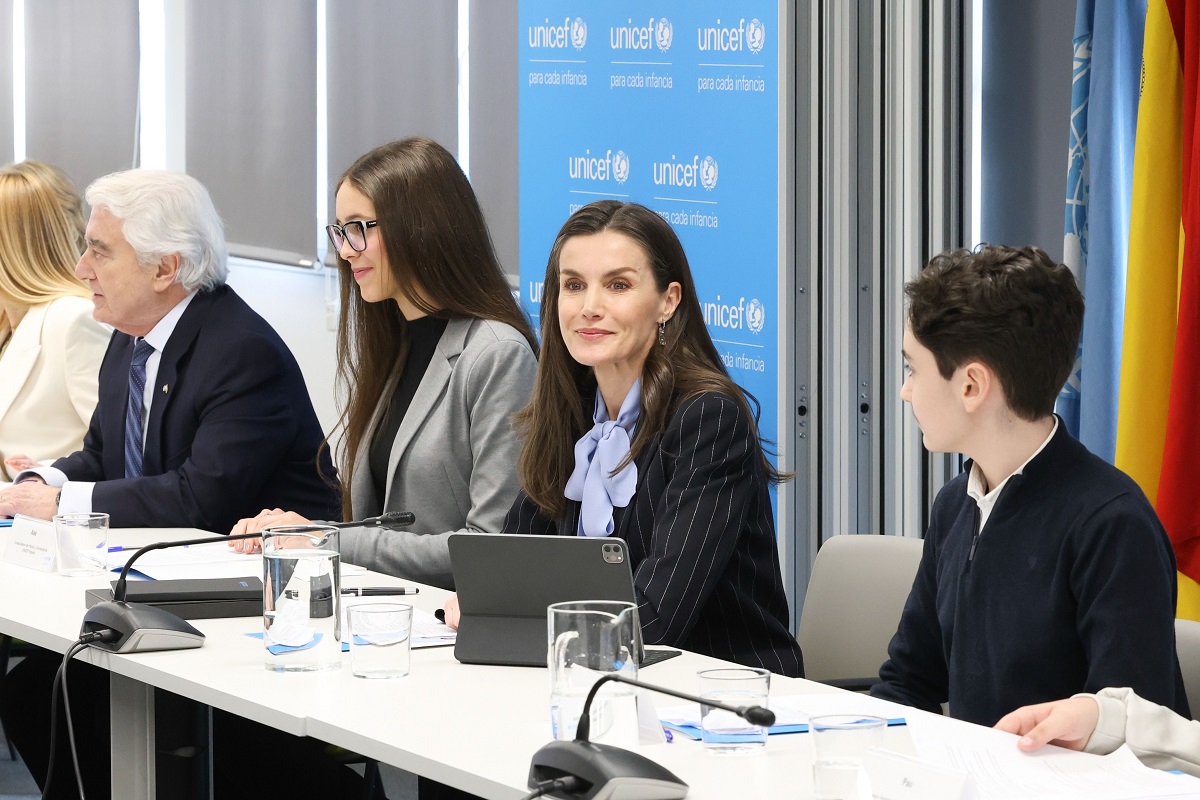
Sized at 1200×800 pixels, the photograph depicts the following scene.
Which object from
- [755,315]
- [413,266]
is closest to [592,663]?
[413,266]

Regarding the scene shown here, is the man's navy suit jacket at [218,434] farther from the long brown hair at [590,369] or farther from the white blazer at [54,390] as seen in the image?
the long brown hair at [590,369]

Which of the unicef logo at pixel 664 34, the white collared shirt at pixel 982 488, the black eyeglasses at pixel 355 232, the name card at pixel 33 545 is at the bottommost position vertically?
the name card at pixel 33 545

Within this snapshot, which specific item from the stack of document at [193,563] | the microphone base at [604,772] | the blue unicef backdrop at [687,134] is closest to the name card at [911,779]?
the microphone base at [604,772]

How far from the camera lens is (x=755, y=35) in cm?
360

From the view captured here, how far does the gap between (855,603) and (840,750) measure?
3.53ft

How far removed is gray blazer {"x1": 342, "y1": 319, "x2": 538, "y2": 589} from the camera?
268 centimetres

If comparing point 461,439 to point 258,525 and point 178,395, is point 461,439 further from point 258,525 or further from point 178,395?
point 178,395

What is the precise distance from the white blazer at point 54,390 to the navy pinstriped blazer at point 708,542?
6.93 feet

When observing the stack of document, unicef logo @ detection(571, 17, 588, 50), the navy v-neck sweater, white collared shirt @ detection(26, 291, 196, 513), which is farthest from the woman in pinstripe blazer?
unicef logo @ detection(571, 17, 588, 50)

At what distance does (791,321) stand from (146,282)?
1.61m

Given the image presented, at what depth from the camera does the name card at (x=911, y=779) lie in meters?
1.14

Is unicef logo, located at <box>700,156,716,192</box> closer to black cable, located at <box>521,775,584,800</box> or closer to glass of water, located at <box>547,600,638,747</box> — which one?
glass of water, located at <box>547,600,638,747</box>

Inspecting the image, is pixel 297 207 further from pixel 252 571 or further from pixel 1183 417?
pixel 1183 417

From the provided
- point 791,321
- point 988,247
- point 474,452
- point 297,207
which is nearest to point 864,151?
point 791,321
